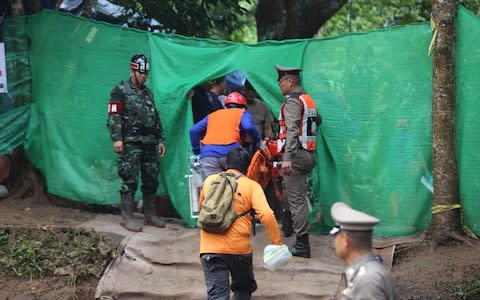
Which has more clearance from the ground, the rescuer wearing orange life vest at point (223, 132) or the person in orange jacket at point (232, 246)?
the rescuer wearing orange life vest at point (223, 132)

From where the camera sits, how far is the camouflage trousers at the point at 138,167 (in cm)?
808

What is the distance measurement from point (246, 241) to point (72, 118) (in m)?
3.71

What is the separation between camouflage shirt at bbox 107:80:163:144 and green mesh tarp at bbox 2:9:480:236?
1.20 feet

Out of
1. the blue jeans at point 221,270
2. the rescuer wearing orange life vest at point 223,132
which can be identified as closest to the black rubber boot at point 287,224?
the rescuer wearing orange life vest at point 223,132

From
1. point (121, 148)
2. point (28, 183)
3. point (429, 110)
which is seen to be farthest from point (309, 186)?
point (28, 183)

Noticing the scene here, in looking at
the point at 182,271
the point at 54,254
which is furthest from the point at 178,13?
the point at 182,271

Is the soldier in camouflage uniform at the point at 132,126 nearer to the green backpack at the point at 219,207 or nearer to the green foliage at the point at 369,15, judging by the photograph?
the green backpack at the point at 219,207

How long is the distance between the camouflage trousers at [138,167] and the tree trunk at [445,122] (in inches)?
118

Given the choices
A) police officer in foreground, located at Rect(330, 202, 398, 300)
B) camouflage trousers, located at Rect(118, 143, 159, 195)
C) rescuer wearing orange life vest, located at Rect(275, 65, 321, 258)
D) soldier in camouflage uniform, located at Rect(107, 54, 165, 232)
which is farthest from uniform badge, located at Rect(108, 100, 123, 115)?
police officer in foreground, located at Rect(330, 202, 398, 300)

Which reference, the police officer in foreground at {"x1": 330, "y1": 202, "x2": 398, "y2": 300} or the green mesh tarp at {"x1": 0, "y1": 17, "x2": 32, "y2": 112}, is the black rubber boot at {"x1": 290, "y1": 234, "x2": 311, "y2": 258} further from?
the green mesh tarp at {"x1": 0, "y1": 17, "x2": 32, "y2": 112}

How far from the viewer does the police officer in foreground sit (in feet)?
12.6

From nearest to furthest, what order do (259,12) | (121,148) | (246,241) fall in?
(246,241) < (121,148) < (259,12)

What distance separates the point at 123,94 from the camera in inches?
318

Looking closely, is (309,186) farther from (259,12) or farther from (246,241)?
(259,12)
